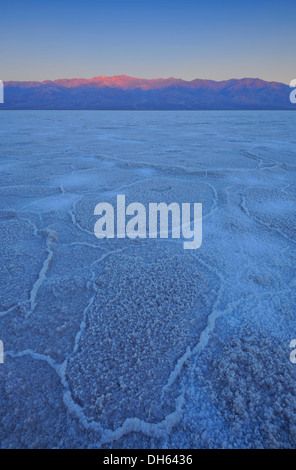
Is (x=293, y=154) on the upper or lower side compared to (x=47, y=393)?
upper

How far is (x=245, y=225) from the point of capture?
1705mm

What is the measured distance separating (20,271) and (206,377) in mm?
992

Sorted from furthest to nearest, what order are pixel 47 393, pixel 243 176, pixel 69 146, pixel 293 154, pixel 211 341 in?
pixel 69 146
pixel 293 154
pixel 243 176
pixel 211 341
pixel 47 393

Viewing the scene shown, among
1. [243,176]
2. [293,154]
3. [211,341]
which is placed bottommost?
[211,341]

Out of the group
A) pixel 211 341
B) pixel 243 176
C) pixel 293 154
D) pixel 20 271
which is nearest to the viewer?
pixel 211 341

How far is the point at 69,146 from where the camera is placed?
15.3ft

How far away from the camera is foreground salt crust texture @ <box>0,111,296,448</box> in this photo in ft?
2.19

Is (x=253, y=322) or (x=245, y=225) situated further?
(x=245, y=225)

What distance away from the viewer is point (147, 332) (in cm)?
91

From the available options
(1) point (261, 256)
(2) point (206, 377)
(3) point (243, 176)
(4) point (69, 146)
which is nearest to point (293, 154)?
(3) point (243, 176)

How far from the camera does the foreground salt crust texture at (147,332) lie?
0.67 m

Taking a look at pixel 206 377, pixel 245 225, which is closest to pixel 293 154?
pixel 245 225

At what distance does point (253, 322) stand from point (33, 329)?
2.77 feet
